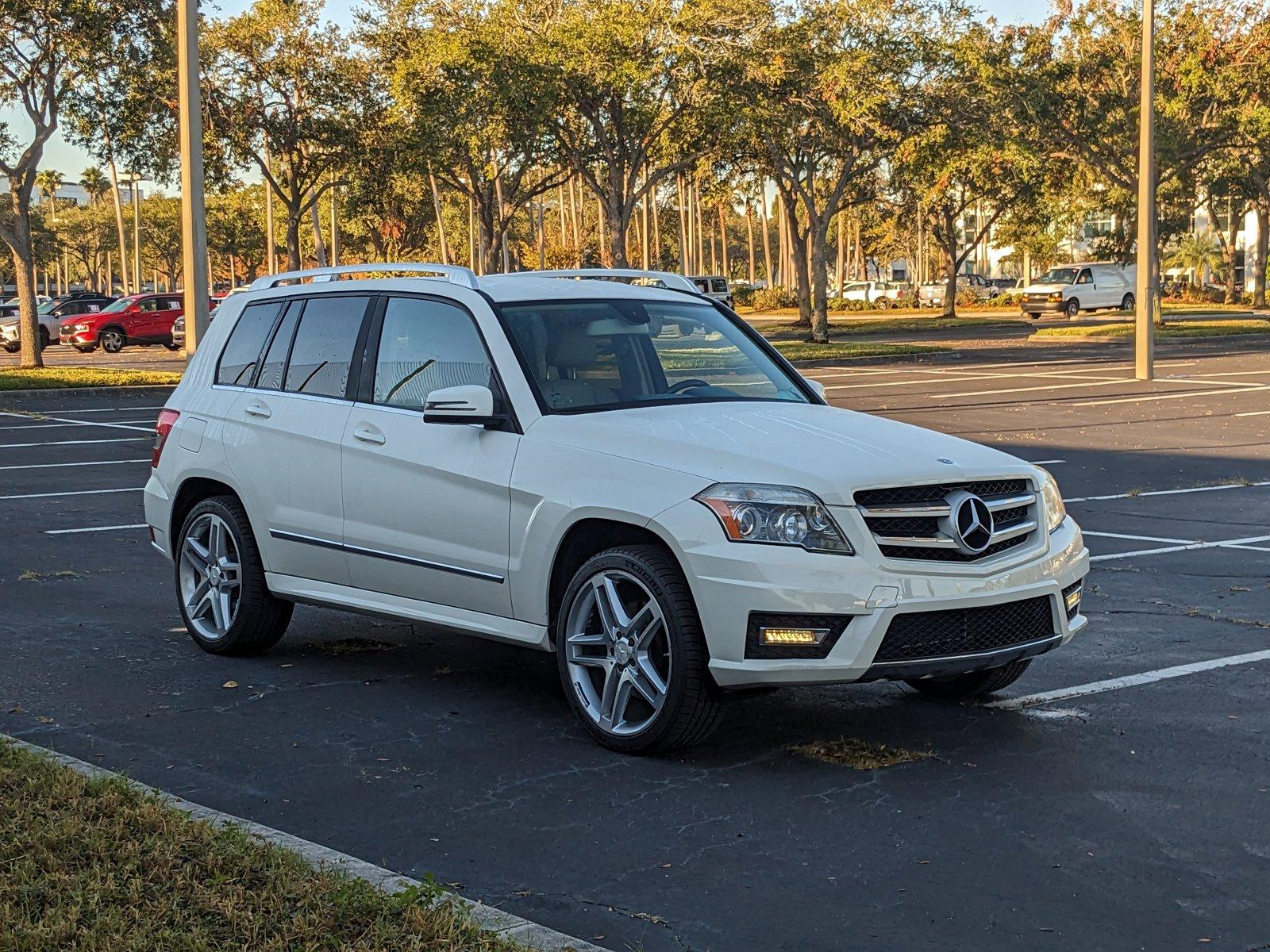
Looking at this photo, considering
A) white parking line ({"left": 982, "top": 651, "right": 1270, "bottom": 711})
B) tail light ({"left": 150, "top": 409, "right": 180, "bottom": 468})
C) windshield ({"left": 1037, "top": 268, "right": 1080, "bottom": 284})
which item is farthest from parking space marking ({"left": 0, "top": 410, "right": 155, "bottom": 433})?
windshield ({"left": 1037, "top": 268, "right": 1080, "bottom": 284})

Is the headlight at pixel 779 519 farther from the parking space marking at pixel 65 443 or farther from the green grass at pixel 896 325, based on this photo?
the green grass at pixel 896 325

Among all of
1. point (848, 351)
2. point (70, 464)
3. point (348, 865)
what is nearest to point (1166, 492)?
point (348, 865)

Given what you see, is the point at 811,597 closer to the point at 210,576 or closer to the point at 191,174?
the point at 210,576

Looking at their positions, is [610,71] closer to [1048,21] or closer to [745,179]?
[1048,21]

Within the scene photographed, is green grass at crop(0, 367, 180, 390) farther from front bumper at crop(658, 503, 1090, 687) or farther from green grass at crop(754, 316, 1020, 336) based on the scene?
front bumper at crop(658, 503, 1090, 687)

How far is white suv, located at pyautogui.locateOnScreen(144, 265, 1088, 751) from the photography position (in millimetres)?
5578

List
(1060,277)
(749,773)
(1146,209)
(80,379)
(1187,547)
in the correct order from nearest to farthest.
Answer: (749,773), (1187,547), (1146,209), (80,379), (1060,277)

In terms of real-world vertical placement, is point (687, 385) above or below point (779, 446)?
above

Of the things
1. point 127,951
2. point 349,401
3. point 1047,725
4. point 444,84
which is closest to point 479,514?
point 349,401

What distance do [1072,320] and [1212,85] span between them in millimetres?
16477

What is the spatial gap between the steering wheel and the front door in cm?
78

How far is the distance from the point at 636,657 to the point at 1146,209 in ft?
81.9

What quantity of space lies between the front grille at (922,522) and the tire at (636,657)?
72cm

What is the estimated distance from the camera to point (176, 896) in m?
4.15
